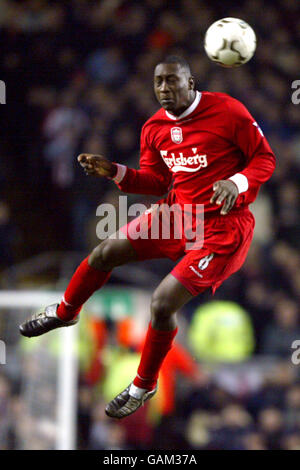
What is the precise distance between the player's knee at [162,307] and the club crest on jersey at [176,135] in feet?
3.03

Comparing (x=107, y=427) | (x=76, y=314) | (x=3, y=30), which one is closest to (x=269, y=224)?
(x=107, y=427)

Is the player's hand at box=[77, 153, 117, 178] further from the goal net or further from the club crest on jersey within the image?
the goal net

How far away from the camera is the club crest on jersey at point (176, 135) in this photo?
4980 millimetres

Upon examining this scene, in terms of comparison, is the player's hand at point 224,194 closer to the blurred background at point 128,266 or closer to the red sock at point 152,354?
the red sock at point 152,354

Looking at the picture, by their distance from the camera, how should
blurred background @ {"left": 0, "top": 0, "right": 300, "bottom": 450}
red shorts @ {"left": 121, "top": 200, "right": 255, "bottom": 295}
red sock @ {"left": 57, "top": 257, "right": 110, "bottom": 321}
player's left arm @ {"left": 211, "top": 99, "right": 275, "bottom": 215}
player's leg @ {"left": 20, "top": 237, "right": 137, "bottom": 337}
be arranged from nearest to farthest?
player's left arm @ {"left": 211, "top": 99, "right": 275, "bottom": 215} < red shorts @ {"left": 121, "top": 200, "right": 255, "bottom": 295} < player's leg @ {"left": 20, "top": 237, "right": 137, "bottom": 337} < red sock @ {"left": 57, "top": 257, "right": 110, "bottom": 321} < blurred background @ {"left": 0, "top": 0, "right": 300, "bottom": 450}

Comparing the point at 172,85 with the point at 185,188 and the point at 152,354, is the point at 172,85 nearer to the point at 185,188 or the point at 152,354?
the point at 185,188

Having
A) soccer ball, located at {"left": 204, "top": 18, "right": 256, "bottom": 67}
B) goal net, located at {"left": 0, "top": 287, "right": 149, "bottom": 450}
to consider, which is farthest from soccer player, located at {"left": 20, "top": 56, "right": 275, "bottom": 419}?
goal net, located at {"left": 0, "top": 287, "right": 149, "bottom": 450}

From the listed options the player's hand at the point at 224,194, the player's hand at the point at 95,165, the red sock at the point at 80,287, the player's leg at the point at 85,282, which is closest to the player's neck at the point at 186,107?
the player's hand at the point at 95,165

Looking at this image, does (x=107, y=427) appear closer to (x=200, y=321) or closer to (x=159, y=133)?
(x=200, y=321)

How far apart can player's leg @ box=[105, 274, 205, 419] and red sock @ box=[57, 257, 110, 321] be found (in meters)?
0.49

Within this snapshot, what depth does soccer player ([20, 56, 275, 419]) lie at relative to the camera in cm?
480

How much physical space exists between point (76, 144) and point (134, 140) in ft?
2.40

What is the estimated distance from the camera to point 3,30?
1173 cm

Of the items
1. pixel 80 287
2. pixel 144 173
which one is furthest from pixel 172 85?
pixel 80 287
